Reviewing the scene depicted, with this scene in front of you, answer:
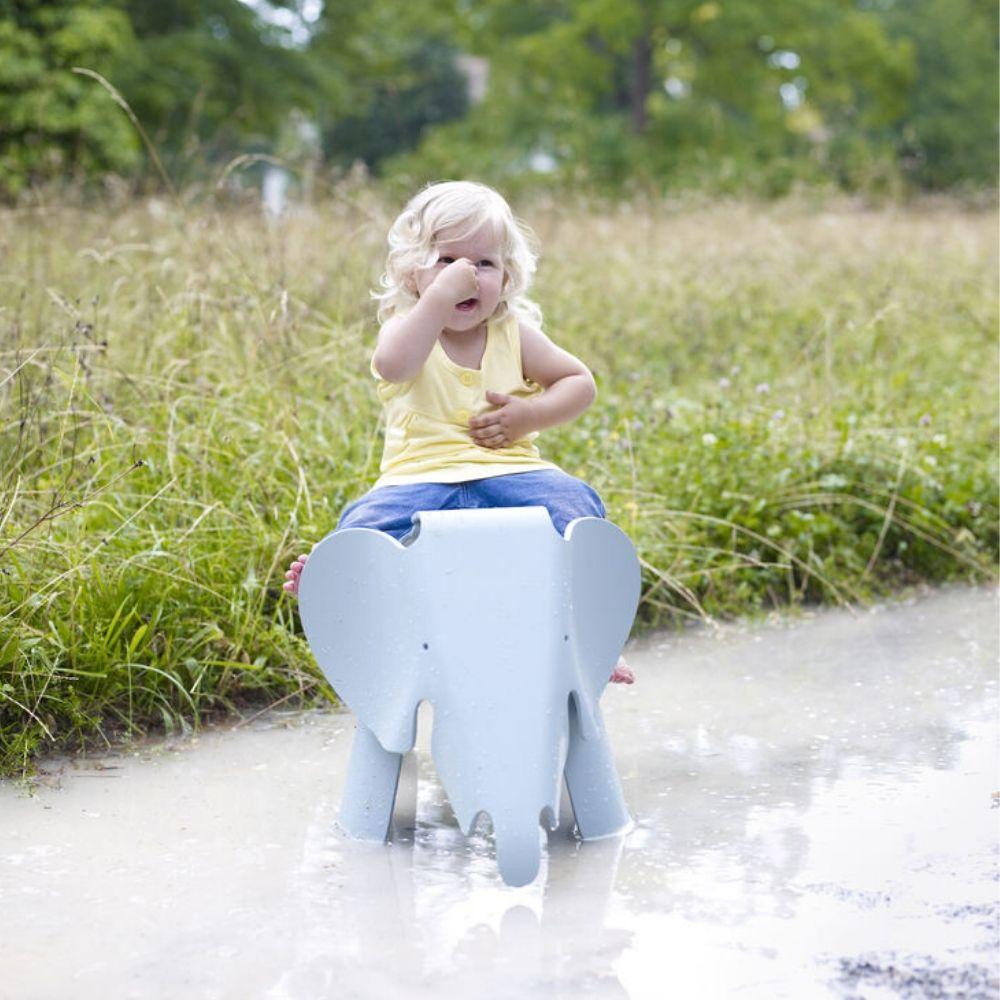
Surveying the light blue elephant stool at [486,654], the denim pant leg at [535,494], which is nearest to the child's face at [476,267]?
the denim pant leg at [535,494]

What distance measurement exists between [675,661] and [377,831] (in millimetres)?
1271

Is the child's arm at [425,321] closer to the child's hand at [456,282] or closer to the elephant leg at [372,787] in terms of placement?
the child's hand at [456,282]

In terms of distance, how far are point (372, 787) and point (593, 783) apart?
0.38 meters

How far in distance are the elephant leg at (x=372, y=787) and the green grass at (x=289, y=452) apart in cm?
67

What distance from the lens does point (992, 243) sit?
29.1 feet

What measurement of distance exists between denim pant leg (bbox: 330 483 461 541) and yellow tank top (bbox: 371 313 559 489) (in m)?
0.02

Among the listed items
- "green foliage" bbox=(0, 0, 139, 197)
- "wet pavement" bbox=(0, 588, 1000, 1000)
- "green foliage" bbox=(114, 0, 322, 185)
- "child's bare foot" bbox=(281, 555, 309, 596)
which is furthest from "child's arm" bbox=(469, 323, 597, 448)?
"green foliage" bbox=(114, 0, 322, 185)

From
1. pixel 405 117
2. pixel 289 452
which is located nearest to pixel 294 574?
pixel 289 452

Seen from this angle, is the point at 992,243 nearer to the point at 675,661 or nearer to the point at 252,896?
the point at 675,661

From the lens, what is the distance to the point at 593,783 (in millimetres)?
2508

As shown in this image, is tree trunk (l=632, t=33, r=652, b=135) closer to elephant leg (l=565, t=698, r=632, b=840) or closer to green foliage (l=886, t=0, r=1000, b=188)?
green foliage (l=886, t=0, r=1000, b=188)

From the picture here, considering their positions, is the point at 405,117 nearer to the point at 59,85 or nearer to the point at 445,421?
the point at 59,85

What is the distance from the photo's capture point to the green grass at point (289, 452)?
3.19 m

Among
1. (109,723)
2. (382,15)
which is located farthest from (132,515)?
(382,15)
